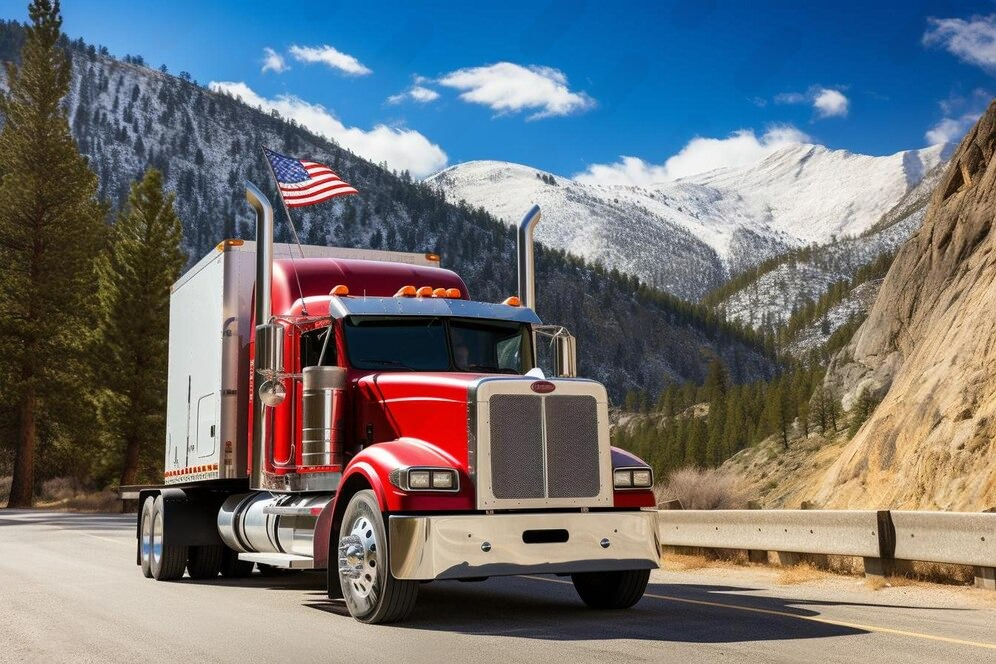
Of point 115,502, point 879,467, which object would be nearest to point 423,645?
point 879,467

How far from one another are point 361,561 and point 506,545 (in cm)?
132

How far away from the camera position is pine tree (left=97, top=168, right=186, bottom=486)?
156 feet

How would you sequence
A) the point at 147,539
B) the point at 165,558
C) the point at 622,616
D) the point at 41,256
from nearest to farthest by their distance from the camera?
the point at 622,616, the point at 165,558, the point at 147,539, the point at 41,256

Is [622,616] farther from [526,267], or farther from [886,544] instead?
[526,267]

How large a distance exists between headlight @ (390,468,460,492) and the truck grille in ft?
1.10

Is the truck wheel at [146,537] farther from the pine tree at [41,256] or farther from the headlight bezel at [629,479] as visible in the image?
the pine tree at [41,256]

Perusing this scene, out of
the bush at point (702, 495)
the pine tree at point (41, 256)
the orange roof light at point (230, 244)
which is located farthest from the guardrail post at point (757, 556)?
the pine tree at point (41, 256)

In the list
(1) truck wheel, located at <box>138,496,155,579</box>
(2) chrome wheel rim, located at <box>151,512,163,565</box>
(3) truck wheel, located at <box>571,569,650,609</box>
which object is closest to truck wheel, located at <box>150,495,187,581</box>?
(2) chrome wheel rim, located at <box>151,512,163,565</box>

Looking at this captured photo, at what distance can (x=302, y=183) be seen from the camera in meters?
14.4

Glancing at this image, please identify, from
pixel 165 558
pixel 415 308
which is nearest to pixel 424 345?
pixel 415 308

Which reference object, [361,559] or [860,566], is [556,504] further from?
[860,566]

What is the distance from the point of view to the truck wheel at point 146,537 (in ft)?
46.7

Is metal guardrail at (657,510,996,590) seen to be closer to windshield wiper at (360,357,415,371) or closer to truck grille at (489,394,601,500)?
truck grille at (489,394,601,500)

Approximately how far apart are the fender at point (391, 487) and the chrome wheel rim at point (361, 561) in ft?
1.15
